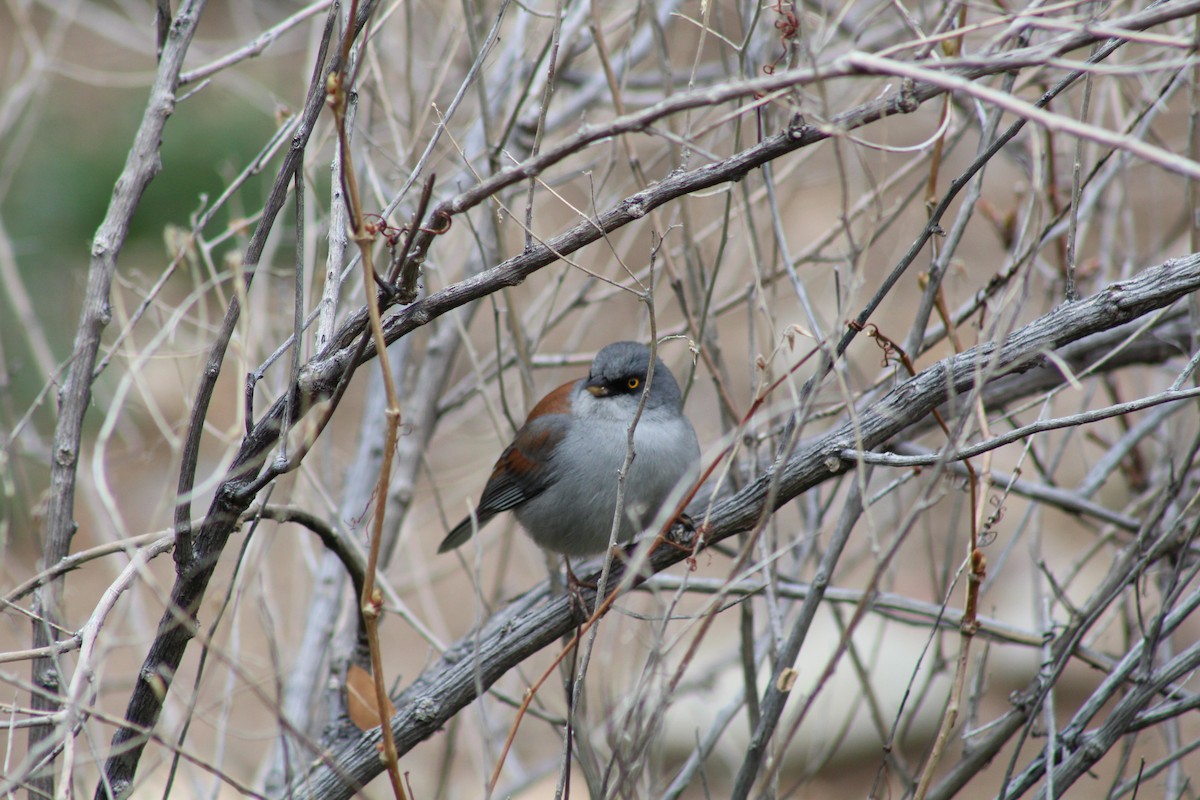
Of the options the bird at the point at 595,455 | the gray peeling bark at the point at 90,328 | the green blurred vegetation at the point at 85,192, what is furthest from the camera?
the green blurred vegetation at the point at 85,192

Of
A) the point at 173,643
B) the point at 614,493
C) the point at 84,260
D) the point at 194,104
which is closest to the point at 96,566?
the point at 84,260

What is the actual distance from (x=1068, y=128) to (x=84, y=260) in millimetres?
11498

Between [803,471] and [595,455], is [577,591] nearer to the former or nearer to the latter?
[803,471]

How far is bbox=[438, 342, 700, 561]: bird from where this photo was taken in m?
4.34

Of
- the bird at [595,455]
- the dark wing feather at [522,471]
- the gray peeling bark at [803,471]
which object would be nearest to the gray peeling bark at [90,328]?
the gray peeling bark at [803,471]

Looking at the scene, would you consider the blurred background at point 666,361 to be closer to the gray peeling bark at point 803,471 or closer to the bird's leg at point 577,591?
the gray peeling bark at point 803,471

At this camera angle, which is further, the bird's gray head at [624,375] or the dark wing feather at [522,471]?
the dark wing feather at [522,471]

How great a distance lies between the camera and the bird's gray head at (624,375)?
449cm

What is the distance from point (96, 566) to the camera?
9609mm

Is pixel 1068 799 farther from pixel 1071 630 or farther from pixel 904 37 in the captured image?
pixel 904 37

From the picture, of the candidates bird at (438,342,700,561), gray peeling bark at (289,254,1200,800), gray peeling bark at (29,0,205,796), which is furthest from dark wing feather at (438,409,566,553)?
gray peeling bark at (29,0,205,796)

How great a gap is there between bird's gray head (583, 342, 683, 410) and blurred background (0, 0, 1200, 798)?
335mm

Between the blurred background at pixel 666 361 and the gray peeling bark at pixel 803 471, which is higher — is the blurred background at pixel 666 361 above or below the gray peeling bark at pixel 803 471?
above

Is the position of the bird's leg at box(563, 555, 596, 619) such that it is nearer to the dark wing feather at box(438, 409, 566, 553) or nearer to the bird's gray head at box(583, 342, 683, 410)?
the dark wing feather at box(438, 409, 566, 553)
